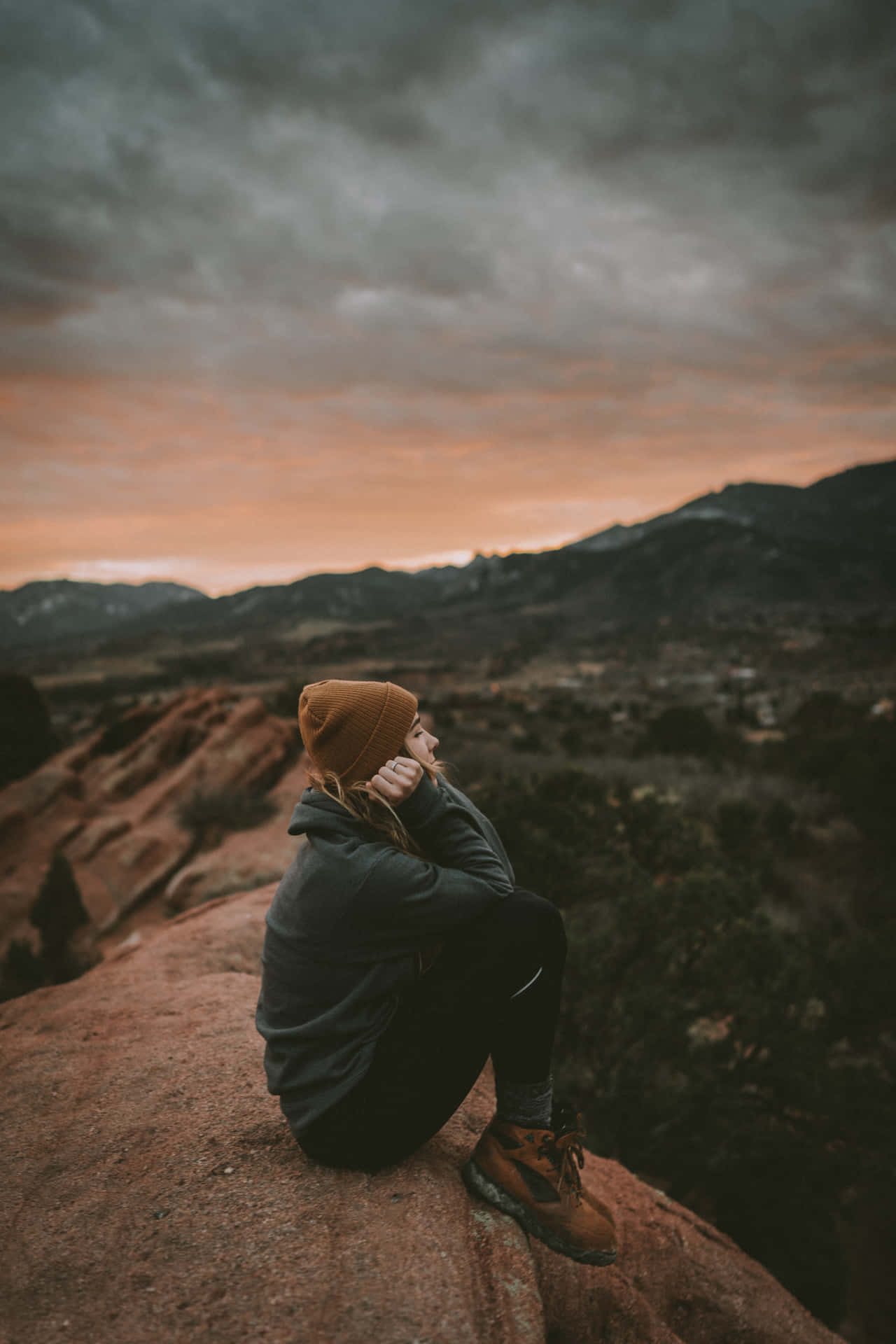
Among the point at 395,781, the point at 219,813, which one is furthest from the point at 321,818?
the point at 219,813

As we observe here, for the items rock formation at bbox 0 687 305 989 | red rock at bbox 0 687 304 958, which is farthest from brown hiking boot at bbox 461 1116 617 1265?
red rock at bbox 0 687 304 958

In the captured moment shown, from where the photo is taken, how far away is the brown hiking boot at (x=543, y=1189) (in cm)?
244

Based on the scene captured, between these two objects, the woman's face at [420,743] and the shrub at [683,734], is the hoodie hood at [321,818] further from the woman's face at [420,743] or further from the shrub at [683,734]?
the shrub at [683,734]

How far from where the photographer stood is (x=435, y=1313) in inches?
77.7

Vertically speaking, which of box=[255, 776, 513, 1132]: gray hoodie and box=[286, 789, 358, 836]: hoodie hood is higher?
box=[286, 789, 358, 836]: hoodie hood

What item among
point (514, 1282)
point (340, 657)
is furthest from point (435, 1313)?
point (340, 657)

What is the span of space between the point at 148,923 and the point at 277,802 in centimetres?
368

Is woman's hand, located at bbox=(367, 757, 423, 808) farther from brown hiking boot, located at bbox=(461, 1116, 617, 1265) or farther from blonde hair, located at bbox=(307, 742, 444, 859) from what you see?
brown hiking boot, located at bbox=(461, 1116, 617, 1265)

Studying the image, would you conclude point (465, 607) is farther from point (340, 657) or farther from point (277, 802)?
point (277, 802)

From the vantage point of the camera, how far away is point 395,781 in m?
2.28

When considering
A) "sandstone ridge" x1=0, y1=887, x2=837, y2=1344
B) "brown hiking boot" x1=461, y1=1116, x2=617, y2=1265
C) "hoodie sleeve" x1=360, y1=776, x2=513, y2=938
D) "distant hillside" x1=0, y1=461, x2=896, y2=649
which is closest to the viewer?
"sandstone ridge" x1=0, y1=887, x2=837, y2=1344

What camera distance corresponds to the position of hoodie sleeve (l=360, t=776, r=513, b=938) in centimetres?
213

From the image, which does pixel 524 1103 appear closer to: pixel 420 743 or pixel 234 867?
pixel 420 743

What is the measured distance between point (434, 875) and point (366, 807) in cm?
34
